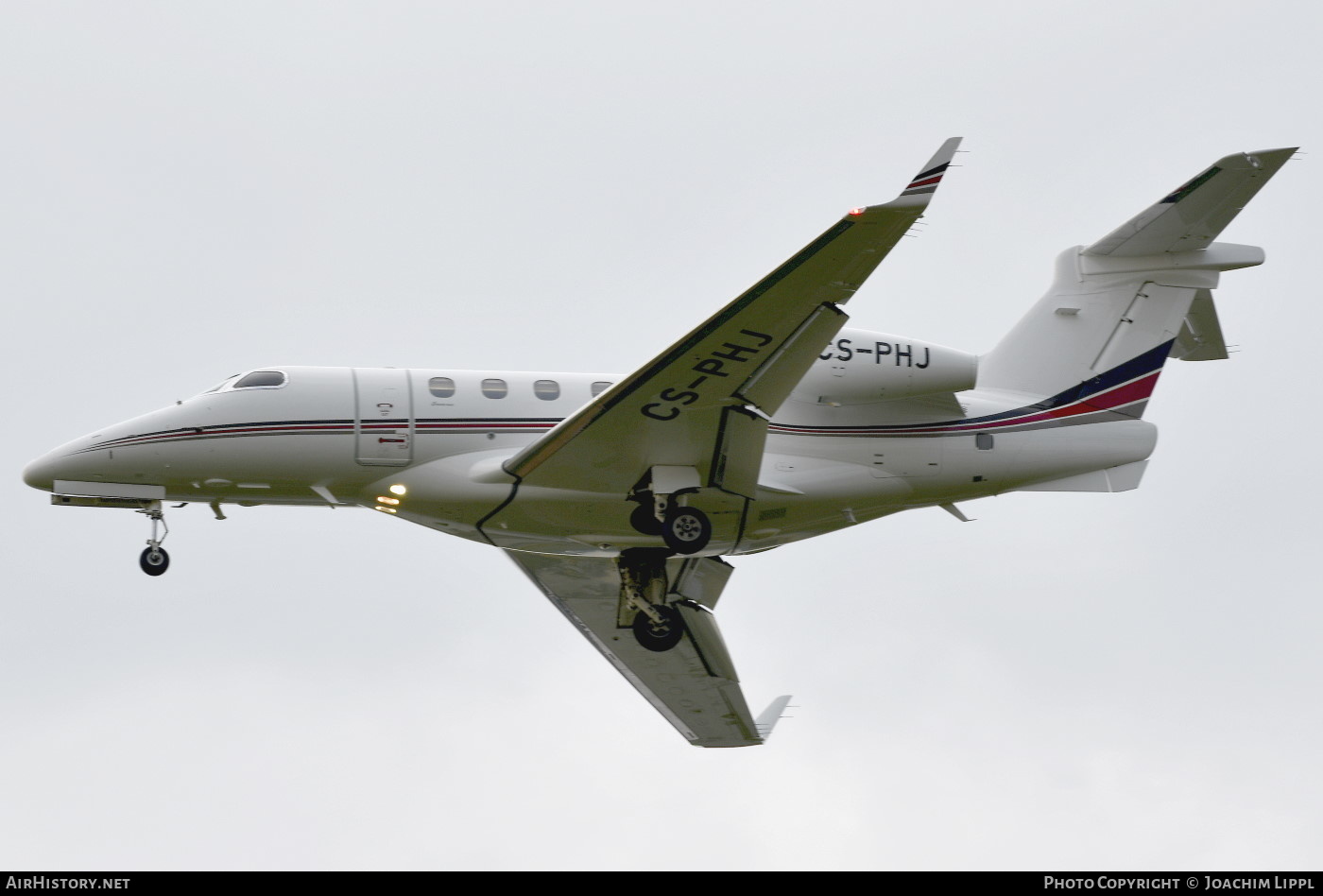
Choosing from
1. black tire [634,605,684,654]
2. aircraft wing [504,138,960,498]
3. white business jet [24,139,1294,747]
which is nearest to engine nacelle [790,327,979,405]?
white business jet [24,139,1294,747]

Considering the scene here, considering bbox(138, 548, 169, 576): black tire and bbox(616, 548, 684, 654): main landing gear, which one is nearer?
bbox(138, 548, 169, 576): black tire

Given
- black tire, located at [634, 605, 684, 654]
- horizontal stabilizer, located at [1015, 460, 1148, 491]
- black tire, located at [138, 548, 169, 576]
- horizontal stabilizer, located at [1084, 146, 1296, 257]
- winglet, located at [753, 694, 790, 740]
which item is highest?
horizontal stabilizer, located at [1084, 146, 1296, 257]

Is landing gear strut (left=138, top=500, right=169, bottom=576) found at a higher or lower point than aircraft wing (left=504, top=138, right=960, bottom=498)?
lower

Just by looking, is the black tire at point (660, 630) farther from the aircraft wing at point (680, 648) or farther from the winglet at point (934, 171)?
the winglet at point (934, 171)

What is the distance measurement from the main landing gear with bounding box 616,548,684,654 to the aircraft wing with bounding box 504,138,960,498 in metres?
2.22

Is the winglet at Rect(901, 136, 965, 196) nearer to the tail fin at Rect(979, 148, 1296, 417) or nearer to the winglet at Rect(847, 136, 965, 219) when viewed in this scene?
the winglet at Rect(847, 136, 965, 219)

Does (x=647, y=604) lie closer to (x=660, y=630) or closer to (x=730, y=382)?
(x=660, y=630)

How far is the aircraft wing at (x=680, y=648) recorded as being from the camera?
2188cm

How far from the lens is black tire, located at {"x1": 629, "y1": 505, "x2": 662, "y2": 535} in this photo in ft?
61.3

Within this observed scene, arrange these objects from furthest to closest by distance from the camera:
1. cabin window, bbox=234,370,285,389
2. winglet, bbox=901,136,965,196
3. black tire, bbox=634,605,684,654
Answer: black tire, bbox=634,605,684,654 < cabin window, bbox=234,370,285,389 < winglet, bbox=901,136,965,196

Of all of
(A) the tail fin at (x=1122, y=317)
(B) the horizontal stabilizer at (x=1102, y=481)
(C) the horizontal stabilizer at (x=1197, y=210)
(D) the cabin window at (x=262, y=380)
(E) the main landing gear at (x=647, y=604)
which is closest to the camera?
(C) the horizontal stabilizer at (x=1197, y=210)

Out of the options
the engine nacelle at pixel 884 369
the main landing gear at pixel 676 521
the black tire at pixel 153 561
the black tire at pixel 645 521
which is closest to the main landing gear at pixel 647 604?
the black tire at pixel 645 521

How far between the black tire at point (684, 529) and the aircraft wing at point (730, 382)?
0.44 m
